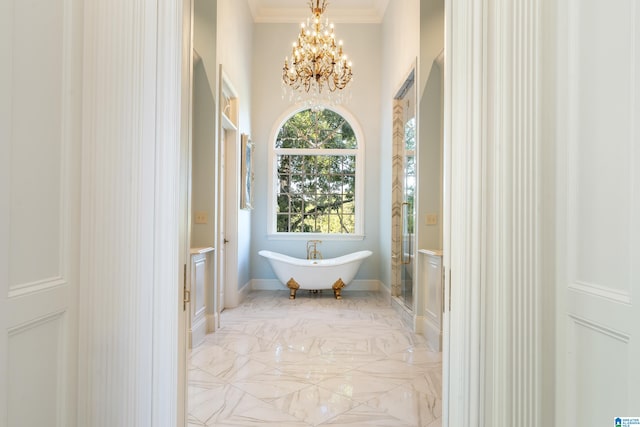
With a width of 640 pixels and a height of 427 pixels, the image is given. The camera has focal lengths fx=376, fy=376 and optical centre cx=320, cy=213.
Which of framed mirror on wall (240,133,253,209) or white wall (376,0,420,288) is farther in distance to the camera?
framed mirror on wall (240,133,253,209)

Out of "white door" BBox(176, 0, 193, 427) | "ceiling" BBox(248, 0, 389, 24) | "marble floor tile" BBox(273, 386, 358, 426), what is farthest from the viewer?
"ceiling" BBox(248, 0, 389, 24)

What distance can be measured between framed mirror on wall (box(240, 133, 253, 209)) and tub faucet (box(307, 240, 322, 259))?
1115 millimetres

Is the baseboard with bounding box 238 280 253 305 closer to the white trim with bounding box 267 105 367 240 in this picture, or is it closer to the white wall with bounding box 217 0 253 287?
the white wall with bounding box 217 0 253 287

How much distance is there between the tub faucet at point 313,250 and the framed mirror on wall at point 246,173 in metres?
1.12

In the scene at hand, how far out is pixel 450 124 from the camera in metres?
1.27

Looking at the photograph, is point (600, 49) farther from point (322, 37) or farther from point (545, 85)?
point (322, 37)

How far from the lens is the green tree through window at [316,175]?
6.23m

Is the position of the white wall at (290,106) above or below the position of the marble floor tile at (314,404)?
above

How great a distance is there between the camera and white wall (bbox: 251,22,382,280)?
602 centimetres

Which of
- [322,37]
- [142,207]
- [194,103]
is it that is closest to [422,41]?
[322,37]

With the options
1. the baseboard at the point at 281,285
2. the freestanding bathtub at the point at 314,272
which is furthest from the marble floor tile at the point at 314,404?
the baseboard at the point at 281,285

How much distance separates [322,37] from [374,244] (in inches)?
125

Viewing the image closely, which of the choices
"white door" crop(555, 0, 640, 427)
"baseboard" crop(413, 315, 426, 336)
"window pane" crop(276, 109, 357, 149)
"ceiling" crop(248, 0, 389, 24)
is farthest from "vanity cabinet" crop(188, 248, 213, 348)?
"ceiling" crop(248, 0, 389, 24)

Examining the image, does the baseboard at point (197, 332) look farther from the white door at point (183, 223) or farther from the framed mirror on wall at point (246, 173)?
the white door at point (183, 223)
